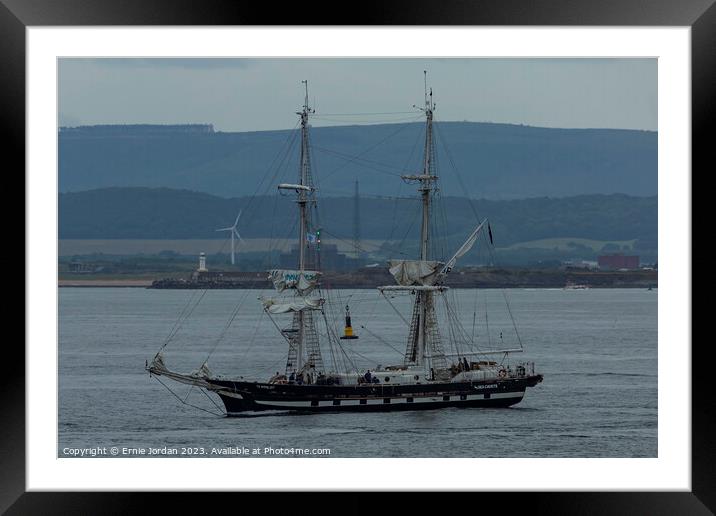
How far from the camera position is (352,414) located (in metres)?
30.2

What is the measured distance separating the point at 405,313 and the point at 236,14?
77331mm

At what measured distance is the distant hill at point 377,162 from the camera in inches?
6181

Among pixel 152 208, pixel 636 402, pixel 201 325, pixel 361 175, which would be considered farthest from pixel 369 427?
pixel 361 175

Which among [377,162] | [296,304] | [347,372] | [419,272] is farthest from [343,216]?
[296,304]

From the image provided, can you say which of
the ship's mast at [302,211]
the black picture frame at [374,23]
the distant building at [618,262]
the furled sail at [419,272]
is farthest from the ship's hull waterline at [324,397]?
the distant building at [618,262]

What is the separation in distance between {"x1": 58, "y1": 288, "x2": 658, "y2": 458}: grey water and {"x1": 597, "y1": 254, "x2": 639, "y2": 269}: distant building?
43852mm

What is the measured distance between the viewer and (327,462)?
14070mm

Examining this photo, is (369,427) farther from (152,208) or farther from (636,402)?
(152,208)

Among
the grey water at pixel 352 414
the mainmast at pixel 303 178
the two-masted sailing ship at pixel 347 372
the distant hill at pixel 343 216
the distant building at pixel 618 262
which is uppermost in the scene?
the distant hill at pixel 343 216

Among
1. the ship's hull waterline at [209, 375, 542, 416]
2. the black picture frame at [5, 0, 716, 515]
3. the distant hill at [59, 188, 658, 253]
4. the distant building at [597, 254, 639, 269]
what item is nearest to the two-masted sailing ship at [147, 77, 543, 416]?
the ship's hull waterline at [209, 375, 542, 416]

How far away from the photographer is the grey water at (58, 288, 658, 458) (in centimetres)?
2680

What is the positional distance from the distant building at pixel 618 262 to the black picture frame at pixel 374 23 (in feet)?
379

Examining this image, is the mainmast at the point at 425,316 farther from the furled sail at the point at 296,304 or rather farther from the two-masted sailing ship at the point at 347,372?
the furled sail at the point at 296,304

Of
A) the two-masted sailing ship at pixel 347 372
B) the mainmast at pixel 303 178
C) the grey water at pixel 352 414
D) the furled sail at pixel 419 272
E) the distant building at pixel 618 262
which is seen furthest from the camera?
the distant building at pixel 618 262
